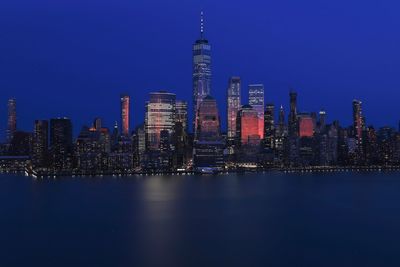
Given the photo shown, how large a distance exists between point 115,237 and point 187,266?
34.8 feet

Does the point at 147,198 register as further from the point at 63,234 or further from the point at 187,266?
the point at 187,266

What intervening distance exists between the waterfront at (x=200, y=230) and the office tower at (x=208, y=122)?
85531 millimetres

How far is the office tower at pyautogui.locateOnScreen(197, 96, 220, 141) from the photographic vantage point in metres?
157

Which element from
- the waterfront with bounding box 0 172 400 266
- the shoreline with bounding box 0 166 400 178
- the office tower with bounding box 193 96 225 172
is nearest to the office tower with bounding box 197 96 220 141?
the office tower with bounding box 193 96 225 172

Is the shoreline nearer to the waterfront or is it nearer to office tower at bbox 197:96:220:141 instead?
office tower at bbox 197:96:220:141

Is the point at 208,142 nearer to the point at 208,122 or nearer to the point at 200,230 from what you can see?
the point at 208,122

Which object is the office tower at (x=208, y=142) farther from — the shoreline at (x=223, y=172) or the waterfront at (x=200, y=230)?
the waterfront at (x=200, y=230)

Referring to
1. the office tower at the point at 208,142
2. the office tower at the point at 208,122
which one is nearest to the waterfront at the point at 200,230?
the office tower at the point at 208,142

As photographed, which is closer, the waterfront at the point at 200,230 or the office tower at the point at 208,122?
the waterfront at the point at 200,230

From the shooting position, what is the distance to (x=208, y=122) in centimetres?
15975

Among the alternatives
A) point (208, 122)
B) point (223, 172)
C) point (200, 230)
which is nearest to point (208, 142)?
point (208, 122)

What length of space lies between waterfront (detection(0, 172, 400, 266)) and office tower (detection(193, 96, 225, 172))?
254 feet

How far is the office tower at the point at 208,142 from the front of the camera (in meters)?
149

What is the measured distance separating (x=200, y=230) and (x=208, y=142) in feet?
366
